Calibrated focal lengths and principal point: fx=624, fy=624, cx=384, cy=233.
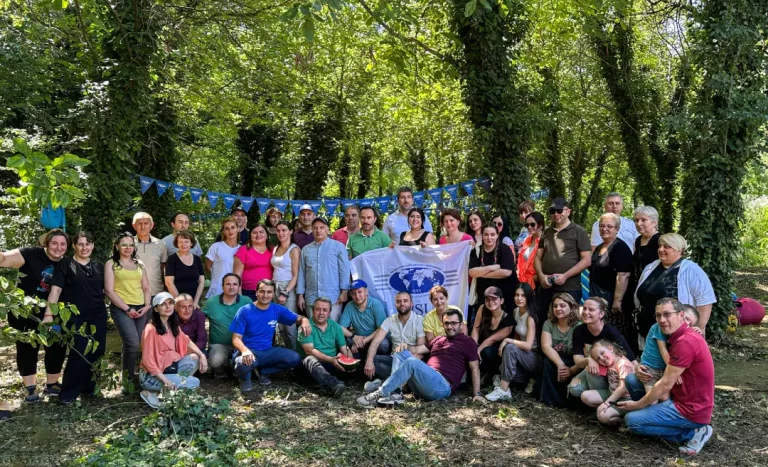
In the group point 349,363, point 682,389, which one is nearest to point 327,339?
point 349,363

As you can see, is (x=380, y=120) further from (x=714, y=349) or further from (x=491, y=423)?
(x=491, y=423)

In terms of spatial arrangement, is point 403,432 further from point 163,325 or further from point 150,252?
point 150,252

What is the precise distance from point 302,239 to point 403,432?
2967 millimetres

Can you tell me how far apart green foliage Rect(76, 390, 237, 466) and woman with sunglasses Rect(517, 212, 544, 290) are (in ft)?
10.5

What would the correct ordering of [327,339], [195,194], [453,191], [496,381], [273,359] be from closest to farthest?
1. [496,381]
2. [273,359]
3. [327,339]
4. [453,191]
5. [195,194]

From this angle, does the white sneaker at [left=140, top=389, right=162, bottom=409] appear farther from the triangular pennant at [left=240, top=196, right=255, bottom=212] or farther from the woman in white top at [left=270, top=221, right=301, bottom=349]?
the triangular pennant at [left=240, top=196, right=255, bottom=212]

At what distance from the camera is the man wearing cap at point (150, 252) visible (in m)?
6.39

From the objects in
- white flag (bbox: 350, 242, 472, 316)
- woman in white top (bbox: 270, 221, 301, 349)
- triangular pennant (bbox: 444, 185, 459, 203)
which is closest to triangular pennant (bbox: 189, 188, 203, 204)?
triangular pennant (bbox: 444, 185, 459, 203)

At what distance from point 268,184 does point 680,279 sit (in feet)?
51.3

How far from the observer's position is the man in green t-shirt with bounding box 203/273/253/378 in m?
6.34

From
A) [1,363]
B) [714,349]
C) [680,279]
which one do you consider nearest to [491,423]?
[680,279]

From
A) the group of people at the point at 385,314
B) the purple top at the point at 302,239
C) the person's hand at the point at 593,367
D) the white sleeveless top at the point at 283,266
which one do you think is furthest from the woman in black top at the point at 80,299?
the person's hand at the point at 593,367

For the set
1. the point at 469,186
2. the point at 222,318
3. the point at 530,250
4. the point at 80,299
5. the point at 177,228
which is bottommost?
the point at 222,318

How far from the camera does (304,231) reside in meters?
7.23
